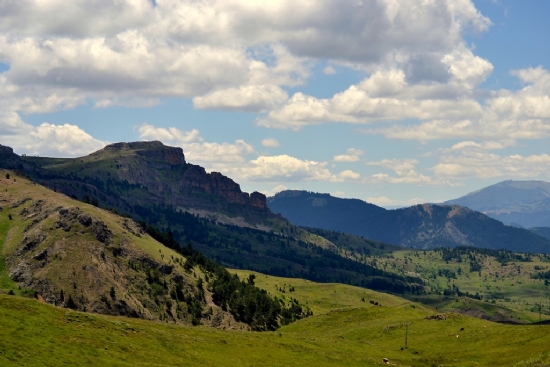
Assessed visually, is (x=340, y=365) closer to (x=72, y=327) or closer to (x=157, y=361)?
(x=157, y=361)

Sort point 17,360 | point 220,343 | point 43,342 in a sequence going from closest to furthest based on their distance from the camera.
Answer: point 17,360 < point 43,342 < point 220,343

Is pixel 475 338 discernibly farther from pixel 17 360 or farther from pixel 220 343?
pixel 17 360

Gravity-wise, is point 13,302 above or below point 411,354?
above

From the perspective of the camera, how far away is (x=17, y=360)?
68.2 meters

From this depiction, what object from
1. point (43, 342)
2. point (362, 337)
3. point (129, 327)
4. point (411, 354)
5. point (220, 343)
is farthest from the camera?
point (362, 337)

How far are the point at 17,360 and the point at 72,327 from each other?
60.7 ft

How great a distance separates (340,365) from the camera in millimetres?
105688

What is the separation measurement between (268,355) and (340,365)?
13.6 metres

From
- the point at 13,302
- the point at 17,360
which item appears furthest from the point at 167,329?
the point at 17,360

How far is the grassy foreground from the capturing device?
78.4m

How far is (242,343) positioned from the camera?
358 feet

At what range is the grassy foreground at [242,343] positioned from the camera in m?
78.4

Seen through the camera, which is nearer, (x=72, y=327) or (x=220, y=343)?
(x=72, y=327)

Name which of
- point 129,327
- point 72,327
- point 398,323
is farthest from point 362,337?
point 72,327
